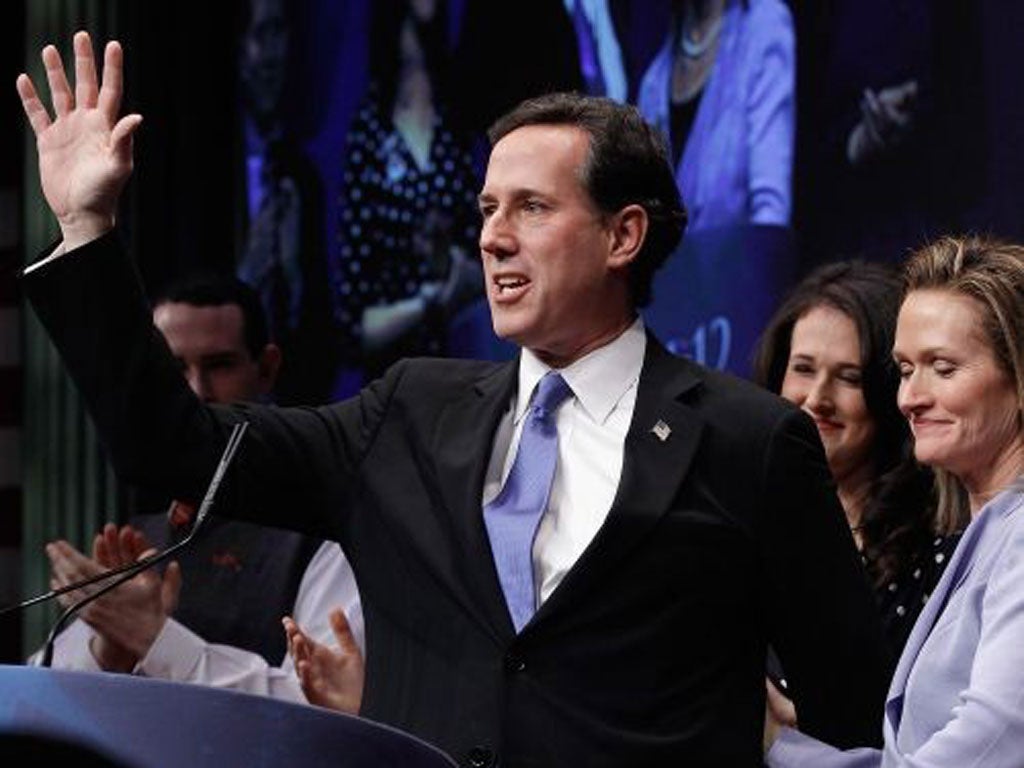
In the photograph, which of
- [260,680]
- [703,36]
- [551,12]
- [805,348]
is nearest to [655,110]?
[703,36]

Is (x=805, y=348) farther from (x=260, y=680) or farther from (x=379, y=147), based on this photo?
(x=379, y=147)

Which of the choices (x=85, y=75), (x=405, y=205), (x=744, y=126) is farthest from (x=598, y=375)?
(x=405, y=205)

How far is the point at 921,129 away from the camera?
403 cm

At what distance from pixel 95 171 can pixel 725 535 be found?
81cm

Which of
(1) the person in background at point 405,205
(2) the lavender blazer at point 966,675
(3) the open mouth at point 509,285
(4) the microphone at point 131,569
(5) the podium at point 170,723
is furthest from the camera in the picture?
(1) the person in background at point 405,205

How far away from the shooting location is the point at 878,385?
343cm

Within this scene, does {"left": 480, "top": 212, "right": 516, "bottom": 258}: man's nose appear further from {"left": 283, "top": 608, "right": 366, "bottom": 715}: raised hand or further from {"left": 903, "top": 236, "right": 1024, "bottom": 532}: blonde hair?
{"left": 283, "top": 608, "right": 366, "bottom": 715}: raised hand

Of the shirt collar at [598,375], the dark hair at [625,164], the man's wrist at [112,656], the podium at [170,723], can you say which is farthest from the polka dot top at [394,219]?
the podium at [170,723]

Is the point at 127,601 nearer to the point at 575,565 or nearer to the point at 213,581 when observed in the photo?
the point at 213,581

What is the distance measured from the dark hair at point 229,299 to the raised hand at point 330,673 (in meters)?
1.34

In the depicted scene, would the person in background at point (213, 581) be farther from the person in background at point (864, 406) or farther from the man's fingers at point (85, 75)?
the man's fingers at point (85, 75)

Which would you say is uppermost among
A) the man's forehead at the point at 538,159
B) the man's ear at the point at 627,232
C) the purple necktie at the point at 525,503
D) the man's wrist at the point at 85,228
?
the man's forehead at the point at 538,159

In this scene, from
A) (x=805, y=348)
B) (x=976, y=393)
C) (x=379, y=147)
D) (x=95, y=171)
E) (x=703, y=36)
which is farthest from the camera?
(x=379, y=147)

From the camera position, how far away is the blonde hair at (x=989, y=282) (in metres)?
2.67
